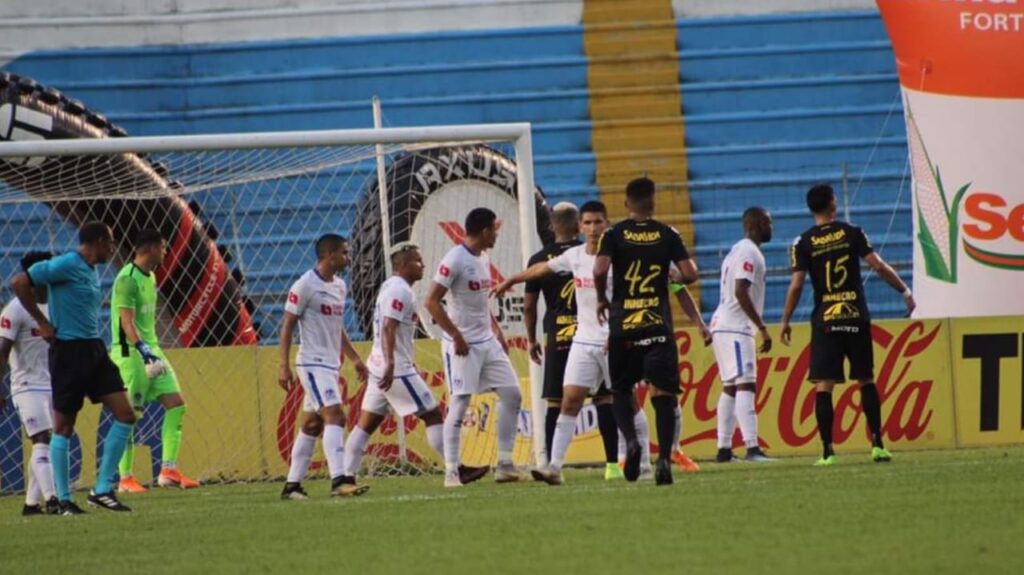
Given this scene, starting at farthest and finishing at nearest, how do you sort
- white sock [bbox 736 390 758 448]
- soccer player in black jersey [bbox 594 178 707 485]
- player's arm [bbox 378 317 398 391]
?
white sock [bbox 736 390 758 448] → player's arm [bbox 378 317 398 391] → soccer player in black jersey [bbox 594 178 707 485]

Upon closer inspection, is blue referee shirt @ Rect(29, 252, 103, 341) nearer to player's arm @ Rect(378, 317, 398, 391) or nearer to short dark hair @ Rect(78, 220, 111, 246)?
short dark hair @ Rect(78, 220, 111, 246)

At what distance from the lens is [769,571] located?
7.31m

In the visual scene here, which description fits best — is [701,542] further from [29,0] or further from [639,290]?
[29,0]

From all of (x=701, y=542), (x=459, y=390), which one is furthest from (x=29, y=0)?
(x=701, y=542)

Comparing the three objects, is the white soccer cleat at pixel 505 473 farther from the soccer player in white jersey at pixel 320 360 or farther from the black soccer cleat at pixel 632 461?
the black soccer cleat at pixel 632 461

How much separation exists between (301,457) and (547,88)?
40.9 feet

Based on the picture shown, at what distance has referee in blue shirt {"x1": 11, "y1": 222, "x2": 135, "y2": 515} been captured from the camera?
12453 millimetres

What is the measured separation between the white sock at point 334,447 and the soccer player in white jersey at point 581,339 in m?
1.37

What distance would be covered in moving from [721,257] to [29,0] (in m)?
10.2

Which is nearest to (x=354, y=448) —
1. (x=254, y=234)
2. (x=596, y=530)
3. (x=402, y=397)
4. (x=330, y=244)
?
(x=402, y=397)

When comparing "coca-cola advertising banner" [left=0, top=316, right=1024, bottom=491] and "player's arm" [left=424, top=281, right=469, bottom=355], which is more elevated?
"player's arm" [left=424, top=281, right=469, bottom=355]

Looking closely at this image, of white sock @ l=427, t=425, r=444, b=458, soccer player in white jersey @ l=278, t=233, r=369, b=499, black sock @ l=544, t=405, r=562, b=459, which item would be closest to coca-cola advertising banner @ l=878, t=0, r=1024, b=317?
black sock @ l=544, t=405, r=562, b=459

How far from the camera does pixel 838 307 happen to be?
549 inches

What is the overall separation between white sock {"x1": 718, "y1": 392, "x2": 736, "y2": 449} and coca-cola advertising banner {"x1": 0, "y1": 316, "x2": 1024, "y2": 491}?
1.44 metres
